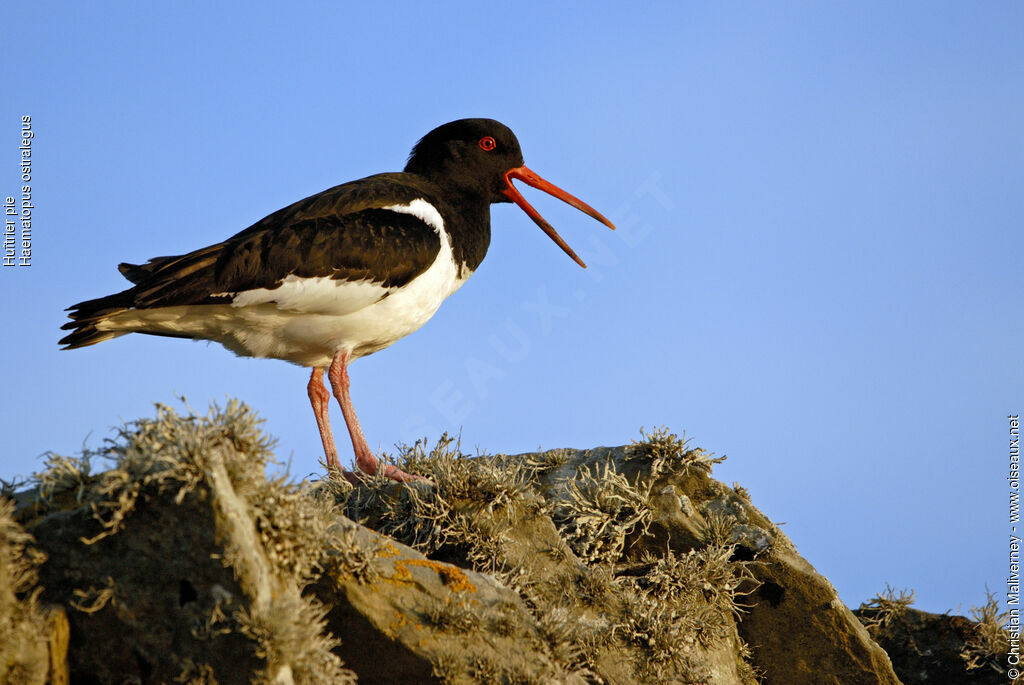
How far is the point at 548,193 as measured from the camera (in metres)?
9.93

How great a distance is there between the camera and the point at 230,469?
14.2 ft

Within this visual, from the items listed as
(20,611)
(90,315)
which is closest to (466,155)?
(90,315)

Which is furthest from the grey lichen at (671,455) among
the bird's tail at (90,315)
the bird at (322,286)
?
the bird's tail at (90,315)

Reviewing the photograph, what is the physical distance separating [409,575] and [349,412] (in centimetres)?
290

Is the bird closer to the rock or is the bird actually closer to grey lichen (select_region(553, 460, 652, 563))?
grey lichen (select_region(553, 460, 652, 563))

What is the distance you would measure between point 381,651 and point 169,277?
3.73 m

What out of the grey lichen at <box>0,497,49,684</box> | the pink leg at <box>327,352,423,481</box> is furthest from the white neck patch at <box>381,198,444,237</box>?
the grey lichen at <box>0,497,49,684</box>

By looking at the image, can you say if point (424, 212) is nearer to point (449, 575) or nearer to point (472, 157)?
point (472, 157)

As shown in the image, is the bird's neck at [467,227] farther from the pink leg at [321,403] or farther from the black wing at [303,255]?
the pink leg at [321,403]

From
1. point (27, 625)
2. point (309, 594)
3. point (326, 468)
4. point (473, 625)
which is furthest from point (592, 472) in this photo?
point (27, 625)

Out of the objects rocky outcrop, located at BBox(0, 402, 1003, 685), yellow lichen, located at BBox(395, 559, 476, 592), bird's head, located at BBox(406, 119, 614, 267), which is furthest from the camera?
bird's head, located at BBox(406, 119, 614, 267)

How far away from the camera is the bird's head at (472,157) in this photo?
8.98 metres

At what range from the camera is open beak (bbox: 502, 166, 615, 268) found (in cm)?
953

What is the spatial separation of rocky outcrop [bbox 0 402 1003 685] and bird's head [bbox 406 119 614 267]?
114 inches
